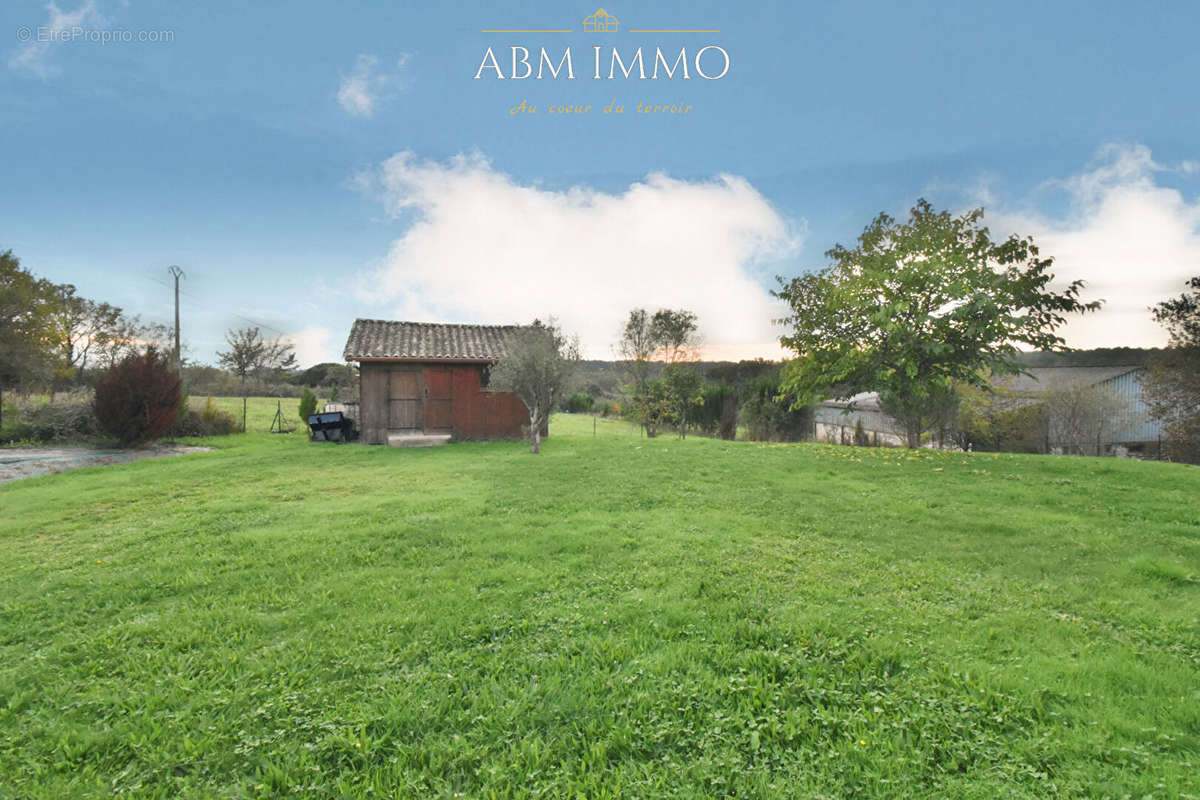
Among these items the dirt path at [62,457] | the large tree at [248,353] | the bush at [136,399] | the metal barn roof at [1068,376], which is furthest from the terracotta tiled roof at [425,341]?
the large tree at [248,353]

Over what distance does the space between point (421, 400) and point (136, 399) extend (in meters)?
7.84

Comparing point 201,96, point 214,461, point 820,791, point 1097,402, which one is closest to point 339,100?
point 201,96

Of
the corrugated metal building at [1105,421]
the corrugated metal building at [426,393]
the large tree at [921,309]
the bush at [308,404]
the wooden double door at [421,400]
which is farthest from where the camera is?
the bush at [308,404]

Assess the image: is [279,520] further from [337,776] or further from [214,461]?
[214,461]

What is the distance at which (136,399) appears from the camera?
14.6 m

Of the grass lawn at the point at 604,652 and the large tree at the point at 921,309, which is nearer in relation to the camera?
the grass lawn at the point at 604,652

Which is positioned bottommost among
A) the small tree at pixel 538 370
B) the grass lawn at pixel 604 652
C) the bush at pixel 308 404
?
the grass lawn at pixel 604 652

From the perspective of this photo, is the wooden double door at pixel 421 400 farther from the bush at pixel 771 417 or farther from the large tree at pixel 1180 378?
the large tree at pixel 1180 378

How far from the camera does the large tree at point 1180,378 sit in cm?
1662

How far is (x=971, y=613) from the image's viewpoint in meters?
3.72

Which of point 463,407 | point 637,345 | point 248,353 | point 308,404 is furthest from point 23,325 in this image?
point 637,345

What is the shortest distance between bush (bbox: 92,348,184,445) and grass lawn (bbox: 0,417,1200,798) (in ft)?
31.4

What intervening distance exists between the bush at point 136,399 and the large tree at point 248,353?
864 inches

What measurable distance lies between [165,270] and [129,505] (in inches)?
Answer: 863
